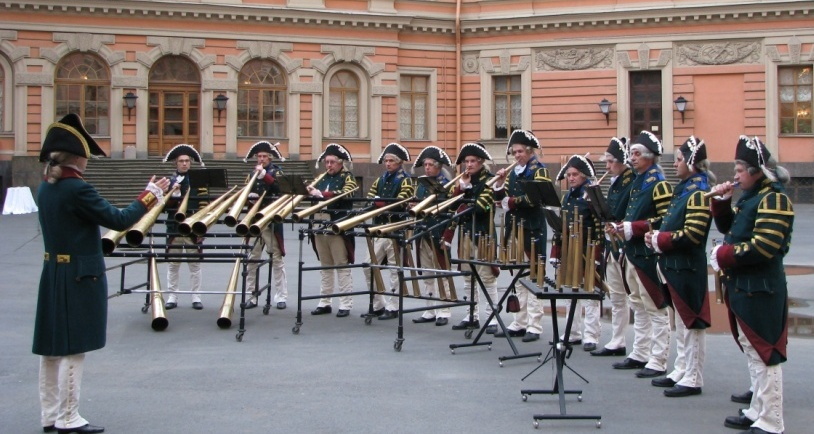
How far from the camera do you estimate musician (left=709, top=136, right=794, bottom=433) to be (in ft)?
23.0

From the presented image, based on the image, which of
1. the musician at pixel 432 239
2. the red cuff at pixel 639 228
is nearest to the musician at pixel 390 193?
the musician at pixel 432 239

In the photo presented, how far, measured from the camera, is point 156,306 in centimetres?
1175

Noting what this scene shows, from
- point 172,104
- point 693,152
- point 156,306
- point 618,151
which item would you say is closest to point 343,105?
point 172,104

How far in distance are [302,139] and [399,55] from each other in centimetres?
486

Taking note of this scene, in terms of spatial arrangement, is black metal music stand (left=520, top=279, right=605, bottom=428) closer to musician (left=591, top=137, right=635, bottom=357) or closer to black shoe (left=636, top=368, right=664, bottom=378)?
black shoe (left=636, top=368, right=664, bottom=378)

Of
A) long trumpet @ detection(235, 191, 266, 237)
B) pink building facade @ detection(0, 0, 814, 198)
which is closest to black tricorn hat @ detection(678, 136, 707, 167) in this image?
long trumpet @ detection(235, 191, 266, 237)

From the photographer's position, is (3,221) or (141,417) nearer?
(141,417)

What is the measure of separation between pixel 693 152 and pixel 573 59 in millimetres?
27972

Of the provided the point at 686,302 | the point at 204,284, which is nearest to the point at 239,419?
the point at 686,302

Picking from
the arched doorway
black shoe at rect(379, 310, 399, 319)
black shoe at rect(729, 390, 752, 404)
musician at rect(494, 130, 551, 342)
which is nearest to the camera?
black shoe at rect(729, 390, 752, 404)

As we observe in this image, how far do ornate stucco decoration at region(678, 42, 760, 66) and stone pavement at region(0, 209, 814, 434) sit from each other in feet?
77.0

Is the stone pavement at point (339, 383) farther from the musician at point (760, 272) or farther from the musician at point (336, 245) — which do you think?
the musician at point (760, 272)

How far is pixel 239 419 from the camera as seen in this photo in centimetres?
763

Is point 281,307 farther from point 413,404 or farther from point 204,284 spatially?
point 413,404
